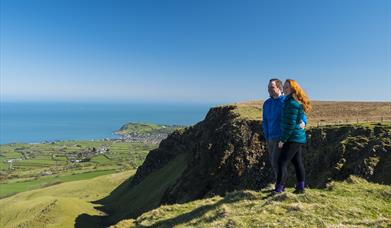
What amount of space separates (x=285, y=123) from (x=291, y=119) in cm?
26

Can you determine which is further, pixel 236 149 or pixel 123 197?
pixel 123 197

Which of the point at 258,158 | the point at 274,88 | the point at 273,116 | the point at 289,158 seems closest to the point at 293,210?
the point at 289,158

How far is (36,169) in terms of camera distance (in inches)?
7023

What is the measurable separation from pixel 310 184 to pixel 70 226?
39.1 metres

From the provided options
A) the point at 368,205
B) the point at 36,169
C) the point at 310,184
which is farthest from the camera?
the point at 36,169

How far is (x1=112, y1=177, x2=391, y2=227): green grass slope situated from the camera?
1112 cm

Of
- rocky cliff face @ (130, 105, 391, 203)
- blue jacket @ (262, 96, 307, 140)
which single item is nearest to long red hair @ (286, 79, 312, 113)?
blue jacket @ (262, 96, 307, 140)

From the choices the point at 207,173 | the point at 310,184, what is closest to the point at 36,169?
the point at 207,173

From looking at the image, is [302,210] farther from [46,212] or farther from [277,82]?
[46,212]

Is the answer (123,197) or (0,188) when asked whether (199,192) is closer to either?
(123,197)

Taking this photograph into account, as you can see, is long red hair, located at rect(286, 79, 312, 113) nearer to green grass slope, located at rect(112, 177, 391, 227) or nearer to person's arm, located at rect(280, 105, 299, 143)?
person's arm, located at rect(280, 105, 299, 143)

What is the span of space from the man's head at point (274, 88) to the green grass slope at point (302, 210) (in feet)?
12.4

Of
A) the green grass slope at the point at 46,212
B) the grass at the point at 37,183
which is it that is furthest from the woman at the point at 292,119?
the grass at the point at 37,183

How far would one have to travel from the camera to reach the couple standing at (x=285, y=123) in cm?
1229
